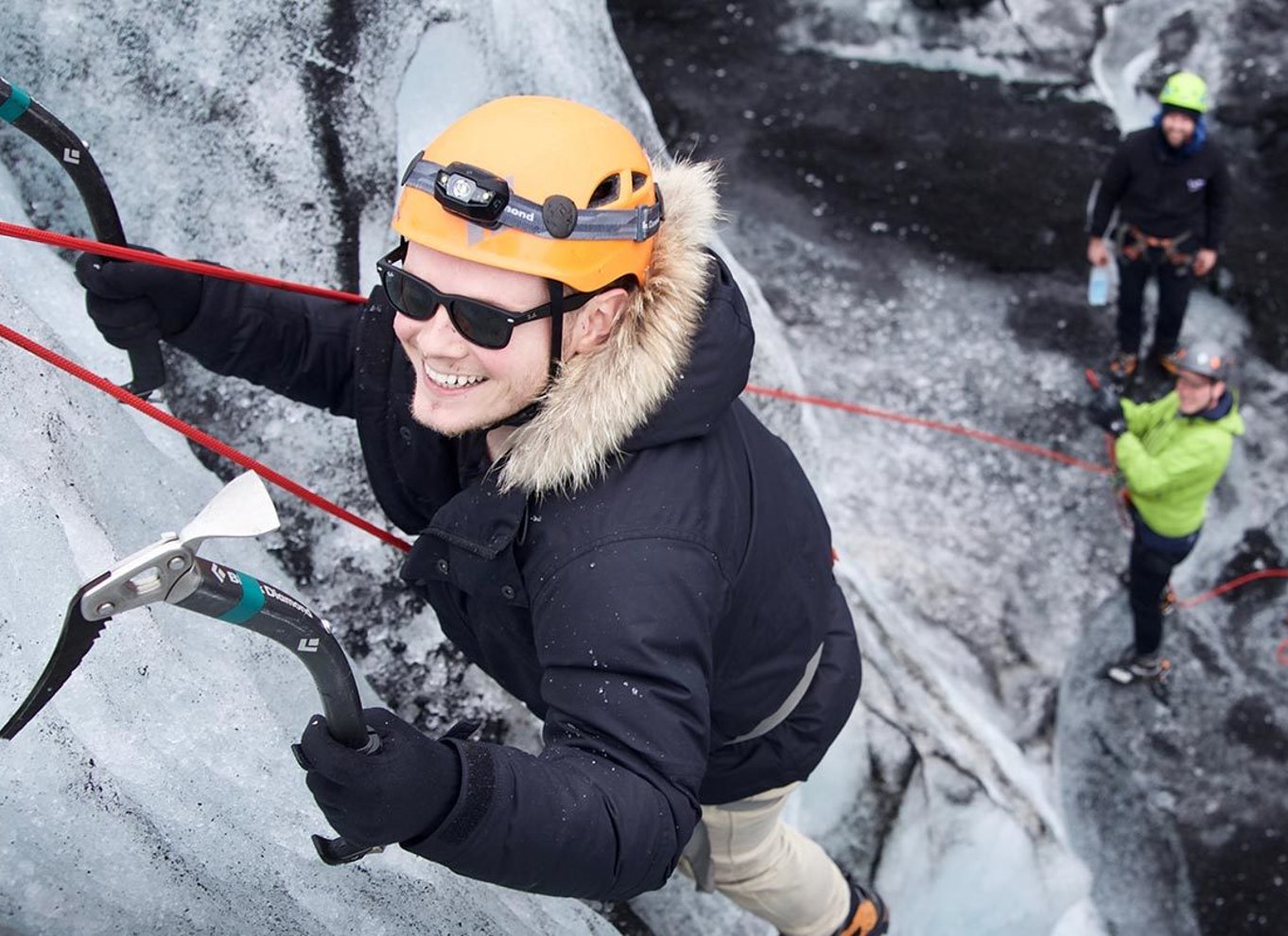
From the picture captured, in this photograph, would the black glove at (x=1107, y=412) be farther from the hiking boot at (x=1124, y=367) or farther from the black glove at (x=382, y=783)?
the black glove at (x=382, y=783)

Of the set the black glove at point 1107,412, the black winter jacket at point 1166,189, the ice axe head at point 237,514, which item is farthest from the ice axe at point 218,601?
the black winter jacket at point 1166,189

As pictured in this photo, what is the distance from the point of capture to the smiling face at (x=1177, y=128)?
5.32 meters

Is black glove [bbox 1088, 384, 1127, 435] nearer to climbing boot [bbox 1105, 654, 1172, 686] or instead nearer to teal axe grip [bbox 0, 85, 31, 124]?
climbing boot [bbox 1105, 654, 1172, 686]

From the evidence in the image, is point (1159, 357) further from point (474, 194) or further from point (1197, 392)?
Result: point (474, 194)

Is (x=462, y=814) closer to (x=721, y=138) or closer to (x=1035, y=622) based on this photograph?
(x=1035, y=622)

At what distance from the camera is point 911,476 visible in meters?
5.39

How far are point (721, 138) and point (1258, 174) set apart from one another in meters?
2.94

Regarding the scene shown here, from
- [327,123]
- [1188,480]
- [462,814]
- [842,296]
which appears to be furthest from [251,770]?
[842,296]

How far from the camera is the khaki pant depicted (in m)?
2.64

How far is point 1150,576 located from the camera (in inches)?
183

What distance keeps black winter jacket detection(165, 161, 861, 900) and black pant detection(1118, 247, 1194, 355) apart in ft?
12.5

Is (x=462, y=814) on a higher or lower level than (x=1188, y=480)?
higher

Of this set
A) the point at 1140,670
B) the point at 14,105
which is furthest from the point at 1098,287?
the point at 14,105

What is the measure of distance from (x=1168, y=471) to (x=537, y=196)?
10.2 ft
